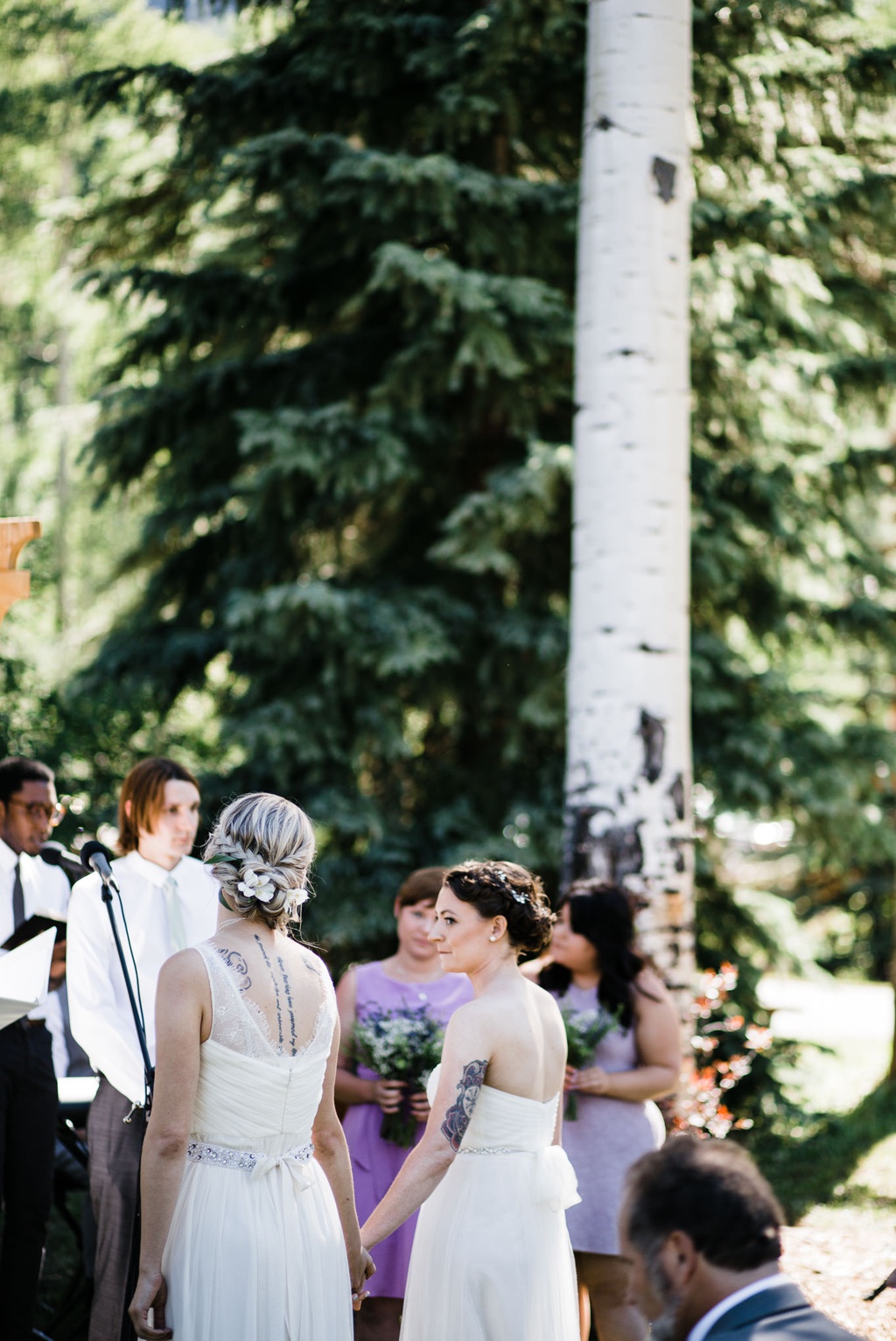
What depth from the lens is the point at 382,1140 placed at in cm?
475

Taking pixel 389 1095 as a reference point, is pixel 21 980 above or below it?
above

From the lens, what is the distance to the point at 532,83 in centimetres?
877

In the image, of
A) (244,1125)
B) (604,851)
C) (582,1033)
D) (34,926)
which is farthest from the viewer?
(604,851)

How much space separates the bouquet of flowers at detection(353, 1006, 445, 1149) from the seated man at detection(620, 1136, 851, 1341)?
2.22 m

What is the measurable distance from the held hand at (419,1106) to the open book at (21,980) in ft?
4.75

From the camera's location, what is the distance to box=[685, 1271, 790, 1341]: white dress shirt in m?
2.29

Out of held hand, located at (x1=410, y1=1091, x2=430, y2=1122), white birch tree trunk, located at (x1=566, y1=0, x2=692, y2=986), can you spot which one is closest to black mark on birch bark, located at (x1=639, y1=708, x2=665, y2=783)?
white birch tree trunk, located at (x1=566, y1=0, x2=692, y2=986)

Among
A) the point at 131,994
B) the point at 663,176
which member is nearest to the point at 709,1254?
the point at 131,994

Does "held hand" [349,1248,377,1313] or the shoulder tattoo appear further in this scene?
"held hand" [349,1248,377,1313]

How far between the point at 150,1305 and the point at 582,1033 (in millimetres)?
2002

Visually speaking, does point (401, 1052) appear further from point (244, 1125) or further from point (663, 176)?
point (663, 176)

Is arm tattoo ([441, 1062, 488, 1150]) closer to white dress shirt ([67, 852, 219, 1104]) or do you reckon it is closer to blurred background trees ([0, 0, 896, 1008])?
white dress shirt ([67, 852, 219, 1104])

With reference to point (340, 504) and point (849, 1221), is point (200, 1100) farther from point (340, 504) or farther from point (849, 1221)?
point (340, 504)

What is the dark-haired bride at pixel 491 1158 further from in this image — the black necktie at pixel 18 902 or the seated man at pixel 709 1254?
the black necktie at pixel 18 902
